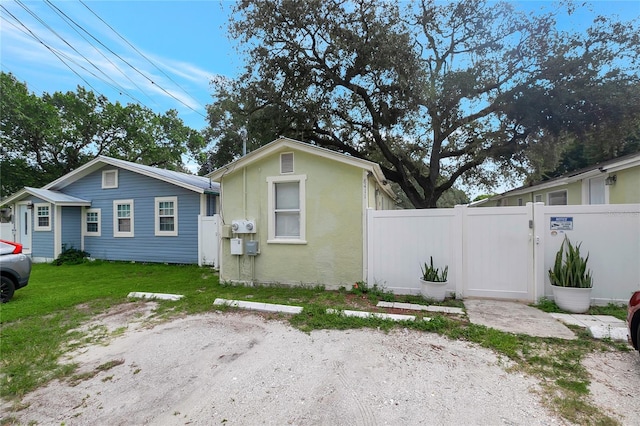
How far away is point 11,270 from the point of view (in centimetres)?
585

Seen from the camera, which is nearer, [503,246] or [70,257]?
[503,246]

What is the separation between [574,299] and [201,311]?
6.25 metres

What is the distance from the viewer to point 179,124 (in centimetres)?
2464

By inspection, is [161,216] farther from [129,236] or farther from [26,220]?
[26,220]

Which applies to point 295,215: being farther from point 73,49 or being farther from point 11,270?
point 73,49

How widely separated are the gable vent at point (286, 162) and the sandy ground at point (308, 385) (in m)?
3.91

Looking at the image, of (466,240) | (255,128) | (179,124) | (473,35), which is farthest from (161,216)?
(179,124)

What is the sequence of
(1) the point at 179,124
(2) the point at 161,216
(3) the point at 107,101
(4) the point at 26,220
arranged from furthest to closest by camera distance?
A: 1. (1) the point at 179,124
2. (3) the point at 107,101
3. (4) the point at 26,220
4. (2) the point at 161,216

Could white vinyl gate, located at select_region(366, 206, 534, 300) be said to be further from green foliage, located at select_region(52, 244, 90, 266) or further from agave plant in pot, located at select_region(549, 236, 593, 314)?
green foliage, located at select_region(52, 244, 90, 266)

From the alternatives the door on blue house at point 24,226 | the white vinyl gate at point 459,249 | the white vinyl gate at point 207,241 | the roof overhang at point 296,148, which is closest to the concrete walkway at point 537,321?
the white vinyl gate at point 459,249

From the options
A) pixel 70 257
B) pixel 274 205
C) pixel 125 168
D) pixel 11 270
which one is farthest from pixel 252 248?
pixel 70 257

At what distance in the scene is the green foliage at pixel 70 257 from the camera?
11.5 meters

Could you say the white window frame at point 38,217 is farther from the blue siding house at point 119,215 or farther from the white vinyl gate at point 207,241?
the white vinyl gate at point 207,241

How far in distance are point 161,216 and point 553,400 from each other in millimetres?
12319
